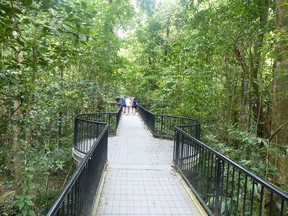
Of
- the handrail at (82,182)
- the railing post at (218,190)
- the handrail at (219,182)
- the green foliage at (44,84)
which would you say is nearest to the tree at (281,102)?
the handrail at (219,182)

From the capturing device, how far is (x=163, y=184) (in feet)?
17.0

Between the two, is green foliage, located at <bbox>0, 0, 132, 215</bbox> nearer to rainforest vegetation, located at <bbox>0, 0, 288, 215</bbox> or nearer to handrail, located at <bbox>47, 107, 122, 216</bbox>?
rainforest vegetation, located at <bbox>0, 0, 288, 215</bbox>

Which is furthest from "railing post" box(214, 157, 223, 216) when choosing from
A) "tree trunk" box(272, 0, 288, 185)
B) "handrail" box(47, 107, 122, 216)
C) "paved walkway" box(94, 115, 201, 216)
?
"handrail" box(47, 107, 122, 216)

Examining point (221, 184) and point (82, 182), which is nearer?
point (82, 182)

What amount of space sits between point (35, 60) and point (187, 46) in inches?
244

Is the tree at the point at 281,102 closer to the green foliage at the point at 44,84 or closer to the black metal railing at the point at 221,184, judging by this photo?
the black metal railing at the point at 221,184

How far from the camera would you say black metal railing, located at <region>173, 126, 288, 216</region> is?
2859mm

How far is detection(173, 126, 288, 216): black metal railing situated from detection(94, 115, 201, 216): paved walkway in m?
0.30

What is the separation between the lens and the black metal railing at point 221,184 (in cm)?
286

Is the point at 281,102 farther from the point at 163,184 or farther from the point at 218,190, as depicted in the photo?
the point at 163,184

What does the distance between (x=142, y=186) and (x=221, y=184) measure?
6.23 feet

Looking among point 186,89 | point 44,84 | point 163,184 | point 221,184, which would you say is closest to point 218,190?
point 221,184

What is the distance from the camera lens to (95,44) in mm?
9602

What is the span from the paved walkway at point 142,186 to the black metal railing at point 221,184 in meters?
0.30
